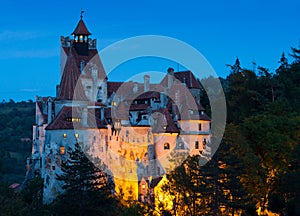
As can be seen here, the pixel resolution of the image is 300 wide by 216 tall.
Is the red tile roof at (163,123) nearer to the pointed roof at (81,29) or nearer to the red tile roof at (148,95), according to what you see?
the red tile roof at (148,95)

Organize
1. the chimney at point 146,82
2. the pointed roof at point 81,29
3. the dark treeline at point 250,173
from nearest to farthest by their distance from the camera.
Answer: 1. the dark treeline at point 250,173
2. the chimney at point 146,82
3. the pointed roof at point 81,29

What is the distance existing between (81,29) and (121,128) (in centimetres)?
2090

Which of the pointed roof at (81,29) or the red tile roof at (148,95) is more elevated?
the pointed roof at (81,29)

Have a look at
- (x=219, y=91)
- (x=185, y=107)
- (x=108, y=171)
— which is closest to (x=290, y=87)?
(x=219, y=91)

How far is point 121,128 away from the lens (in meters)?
67.3

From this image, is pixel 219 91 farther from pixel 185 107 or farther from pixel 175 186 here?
pixel 175 186

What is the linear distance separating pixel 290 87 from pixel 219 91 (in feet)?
37.3

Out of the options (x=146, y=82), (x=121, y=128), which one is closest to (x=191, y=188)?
(x=121, y=128)

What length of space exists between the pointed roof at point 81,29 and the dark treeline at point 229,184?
23573 mm

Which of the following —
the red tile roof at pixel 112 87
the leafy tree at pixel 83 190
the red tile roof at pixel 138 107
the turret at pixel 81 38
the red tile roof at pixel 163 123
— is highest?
the turret at pixel 81 38

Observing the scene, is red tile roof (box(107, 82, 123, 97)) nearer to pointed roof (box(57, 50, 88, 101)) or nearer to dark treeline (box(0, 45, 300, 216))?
pointed roof (box(57, 50, 88, 101))

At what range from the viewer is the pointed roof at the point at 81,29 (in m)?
80.8

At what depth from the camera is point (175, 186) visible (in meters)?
55.9

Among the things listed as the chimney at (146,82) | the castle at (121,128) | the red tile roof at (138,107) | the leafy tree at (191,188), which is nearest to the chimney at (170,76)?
the castle at (121,128)
